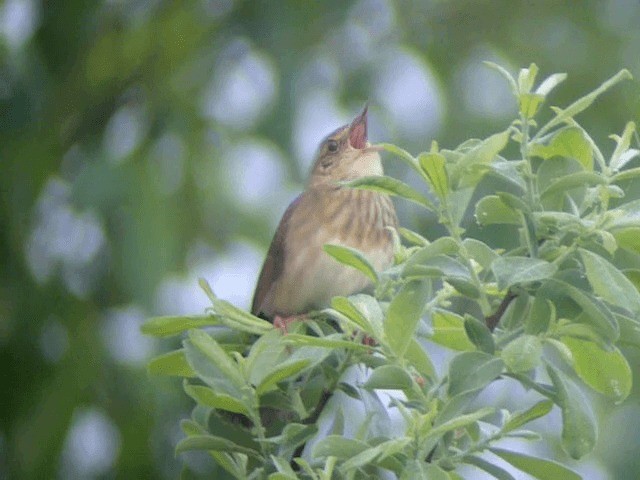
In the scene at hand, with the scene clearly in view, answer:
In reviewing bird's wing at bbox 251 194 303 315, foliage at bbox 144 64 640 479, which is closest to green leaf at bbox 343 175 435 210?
foliage at bbox 144 64 640 479

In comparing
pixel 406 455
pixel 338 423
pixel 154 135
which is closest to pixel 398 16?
pixel 154 135

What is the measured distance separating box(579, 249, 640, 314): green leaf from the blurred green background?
2662 millimetres

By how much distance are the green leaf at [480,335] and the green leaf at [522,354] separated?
0.13ft

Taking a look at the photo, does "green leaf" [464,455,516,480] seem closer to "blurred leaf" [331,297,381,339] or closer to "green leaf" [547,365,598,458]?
"green leaf" [547,365,598,458]

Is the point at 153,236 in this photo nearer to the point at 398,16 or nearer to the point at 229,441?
the point at 398,16

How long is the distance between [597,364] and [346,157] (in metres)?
2.43

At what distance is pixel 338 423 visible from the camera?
2299 millimetres

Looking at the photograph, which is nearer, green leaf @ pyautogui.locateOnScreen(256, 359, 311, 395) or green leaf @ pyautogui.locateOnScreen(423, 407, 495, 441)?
green leaf @ pyautogui.locateOnScreen(423, 407, 495, 441)

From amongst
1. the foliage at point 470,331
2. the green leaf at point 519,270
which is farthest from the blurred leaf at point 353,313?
the green leaf at point 519,270

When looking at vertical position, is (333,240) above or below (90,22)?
below

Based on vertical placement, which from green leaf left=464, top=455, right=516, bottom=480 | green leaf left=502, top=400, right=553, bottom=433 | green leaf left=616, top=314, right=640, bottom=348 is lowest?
green leaf left=464, top=455, right=516, bottom=480

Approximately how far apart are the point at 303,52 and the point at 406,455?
3354mm

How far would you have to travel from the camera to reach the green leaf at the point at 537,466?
202cm

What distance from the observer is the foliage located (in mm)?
1885
